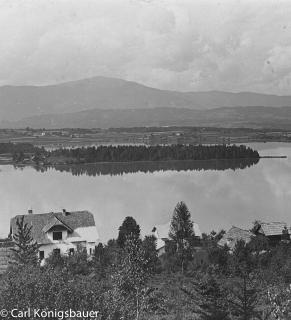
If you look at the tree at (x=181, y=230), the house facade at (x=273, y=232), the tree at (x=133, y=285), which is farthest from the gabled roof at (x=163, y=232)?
the tree at (x=133, y=285)

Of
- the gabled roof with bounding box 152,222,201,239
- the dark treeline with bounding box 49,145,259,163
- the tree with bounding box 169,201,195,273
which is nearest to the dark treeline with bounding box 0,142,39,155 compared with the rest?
the dark treeline with bounding box 49,145,259,163

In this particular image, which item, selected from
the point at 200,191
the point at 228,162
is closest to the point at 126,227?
the point at 200,191

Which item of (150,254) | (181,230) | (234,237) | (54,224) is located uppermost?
(54,224)

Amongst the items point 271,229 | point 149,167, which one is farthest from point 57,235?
point 149,167

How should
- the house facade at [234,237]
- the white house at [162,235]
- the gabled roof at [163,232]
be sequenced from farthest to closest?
1. the gabled roof at [163,232]
2. the white house at [162,235]
3. the house facade at [234,237]

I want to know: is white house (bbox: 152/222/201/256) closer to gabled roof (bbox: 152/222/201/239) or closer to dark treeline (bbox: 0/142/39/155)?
gabled roof (bbox: 152/222/201/239)

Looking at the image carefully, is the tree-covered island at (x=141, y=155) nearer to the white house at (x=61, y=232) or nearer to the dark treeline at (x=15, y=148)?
the dark treeline at (x=15, y=148)

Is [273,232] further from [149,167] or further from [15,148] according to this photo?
[15,148]
